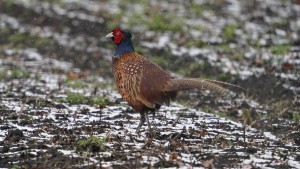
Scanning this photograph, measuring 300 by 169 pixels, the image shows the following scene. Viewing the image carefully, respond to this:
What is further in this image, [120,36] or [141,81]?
[120,36]

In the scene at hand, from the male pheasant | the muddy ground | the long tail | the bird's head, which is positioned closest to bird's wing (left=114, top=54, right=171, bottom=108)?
the male pheasant

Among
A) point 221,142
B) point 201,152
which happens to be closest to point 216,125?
point 221,142

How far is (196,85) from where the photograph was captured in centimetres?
693

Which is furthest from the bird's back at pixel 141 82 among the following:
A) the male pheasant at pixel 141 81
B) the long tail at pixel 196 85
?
the long tail at pixel 196 85

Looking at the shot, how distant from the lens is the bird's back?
24.3 ft

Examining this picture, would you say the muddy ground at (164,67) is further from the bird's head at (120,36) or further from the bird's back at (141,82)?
the bird's head at (120,36)

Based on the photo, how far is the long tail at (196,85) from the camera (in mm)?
6754

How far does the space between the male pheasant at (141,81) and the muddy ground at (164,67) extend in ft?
1.45

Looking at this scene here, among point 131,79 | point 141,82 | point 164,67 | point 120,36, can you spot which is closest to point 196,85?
point 141,82

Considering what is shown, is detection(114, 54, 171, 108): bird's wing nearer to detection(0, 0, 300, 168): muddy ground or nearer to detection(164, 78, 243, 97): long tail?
detection(164, 78, 243, 97): long tail

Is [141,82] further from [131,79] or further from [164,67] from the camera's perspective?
[164,67]

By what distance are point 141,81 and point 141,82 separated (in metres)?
0.01

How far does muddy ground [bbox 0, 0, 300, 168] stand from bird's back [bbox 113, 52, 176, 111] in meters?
0.44

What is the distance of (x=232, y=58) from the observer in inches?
557
